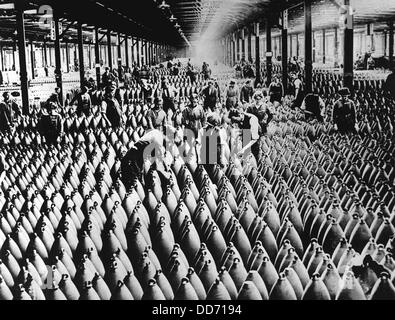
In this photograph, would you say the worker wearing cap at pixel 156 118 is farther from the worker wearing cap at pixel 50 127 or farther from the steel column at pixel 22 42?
the steel column at pixel 22 42

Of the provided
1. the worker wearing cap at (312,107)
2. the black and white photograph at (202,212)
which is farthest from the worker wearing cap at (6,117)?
the worker wearing cap at (312,107)

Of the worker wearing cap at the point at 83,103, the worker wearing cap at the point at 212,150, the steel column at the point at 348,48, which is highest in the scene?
the steel column at the point at 348,48

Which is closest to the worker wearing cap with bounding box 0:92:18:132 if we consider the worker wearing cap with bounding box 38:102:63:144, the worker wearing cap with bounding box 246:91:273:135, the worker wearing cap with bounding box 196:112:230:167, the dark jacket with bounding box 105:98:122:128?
the worker wearing cap with bounding box 38:102:63:144

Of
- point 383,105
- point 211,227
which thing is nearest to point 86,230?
point 211,227

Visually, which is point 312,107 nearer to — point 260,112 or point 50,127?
point 260,112

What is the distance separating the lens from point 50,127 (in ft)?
27.4

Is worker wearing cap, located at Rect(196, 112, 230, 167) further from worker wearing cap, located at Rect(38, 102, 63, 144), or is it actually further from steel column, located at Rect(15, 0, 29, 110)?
steel column, located at Rect(15, 0, 29, 110)

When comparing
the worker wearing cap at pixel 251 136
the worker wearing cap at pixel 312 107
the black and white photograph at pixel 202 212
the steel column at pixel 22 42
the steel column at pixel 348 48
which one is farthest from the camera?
the steel column at pixel 22 42

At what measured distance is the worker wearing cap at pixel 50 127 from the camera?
8.29 meters

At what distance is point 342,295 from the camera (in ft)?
9.05

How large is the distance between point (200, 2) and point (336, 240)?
40.4 ft

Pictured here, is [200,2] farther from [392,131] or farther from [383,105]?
[392,131]

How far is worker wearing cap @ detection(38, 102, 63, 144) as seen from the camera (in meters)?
8.29

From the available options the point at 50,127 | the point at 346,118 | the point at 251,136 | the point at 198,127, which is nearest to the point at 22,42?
the point at 50,127
